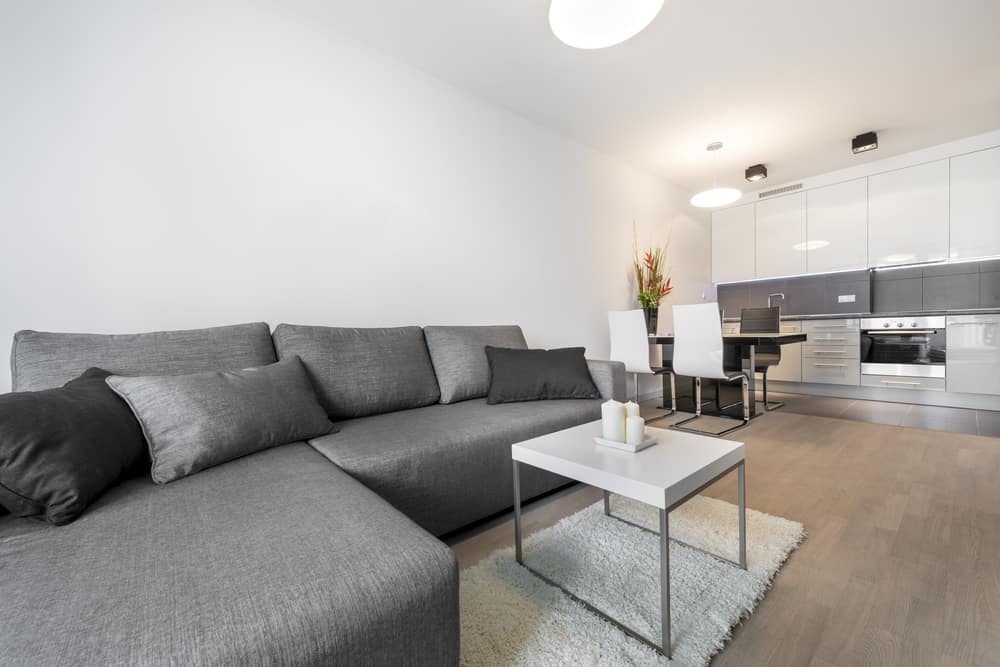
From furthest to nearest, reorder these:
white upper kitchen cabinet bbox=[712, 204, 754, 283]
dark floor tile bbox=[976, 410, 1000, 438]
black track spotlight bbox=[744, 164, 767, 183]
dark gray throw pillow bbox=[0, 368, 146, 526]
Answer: white upper kitchen cabinet bbox=[712, 204, 754, 283] → black track spotlight bbox=[744, 164, 767, 183] → dark floor tile bbox=[976, 410, 1000, 438] → dark gray throw pillow bbox=[0, 368, 146, 526]

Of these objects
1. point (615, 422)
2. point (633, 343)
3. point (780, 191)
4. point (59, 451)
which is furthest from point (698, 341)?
point (59, 451)

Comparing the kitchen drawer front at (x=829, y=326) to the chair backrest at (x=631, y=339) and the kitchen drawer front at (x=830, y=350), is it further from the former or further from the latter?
the chair backrest at (x=631, y=339)

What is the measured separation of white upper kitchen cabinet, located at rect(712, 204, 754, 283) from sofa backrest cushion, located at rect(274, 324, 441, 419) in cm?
500

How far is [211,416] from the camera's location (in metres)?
1.33

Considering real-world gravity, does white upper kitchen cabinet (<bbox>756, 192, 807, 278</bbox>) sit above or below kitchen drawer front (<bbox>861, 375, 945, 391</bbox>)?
above

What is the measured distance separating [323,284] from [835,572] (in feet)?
8.76

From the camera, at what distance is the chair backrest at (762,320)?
4.14 meters

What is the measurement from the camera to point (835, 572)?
1394 millimetres

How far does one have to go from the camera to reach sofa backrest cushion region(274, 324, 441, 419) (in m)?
1.95

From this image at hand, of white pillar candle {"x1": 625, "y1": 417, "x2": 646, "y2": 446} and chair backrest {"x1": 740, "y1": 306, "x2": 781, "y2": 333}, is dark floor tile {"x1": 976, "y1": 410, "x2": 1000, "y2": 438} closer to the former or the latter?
chair backrest {"x1": 740, "y1": 306, "x2": 781, "y2": 333}

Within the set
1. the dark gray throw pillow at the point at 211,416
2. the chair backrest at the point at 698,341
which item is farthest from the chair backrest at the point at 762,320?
the dark gray throw pillow at the point at 211,416

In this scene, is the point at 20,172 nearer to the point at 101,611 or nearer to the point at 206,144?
the point at 206,144

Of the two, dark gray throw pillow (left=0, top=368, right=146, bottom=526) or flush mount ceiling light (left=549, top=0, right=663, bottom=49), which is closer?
dark gray throw pillow (left=0, top=368, right=146, bottom=526)

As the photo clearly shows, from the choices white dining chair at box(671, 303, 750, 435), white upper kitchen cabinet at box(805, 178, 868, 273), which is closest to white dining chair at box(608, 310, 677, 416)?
white dining chair at box(671, 303, 750, 435)
